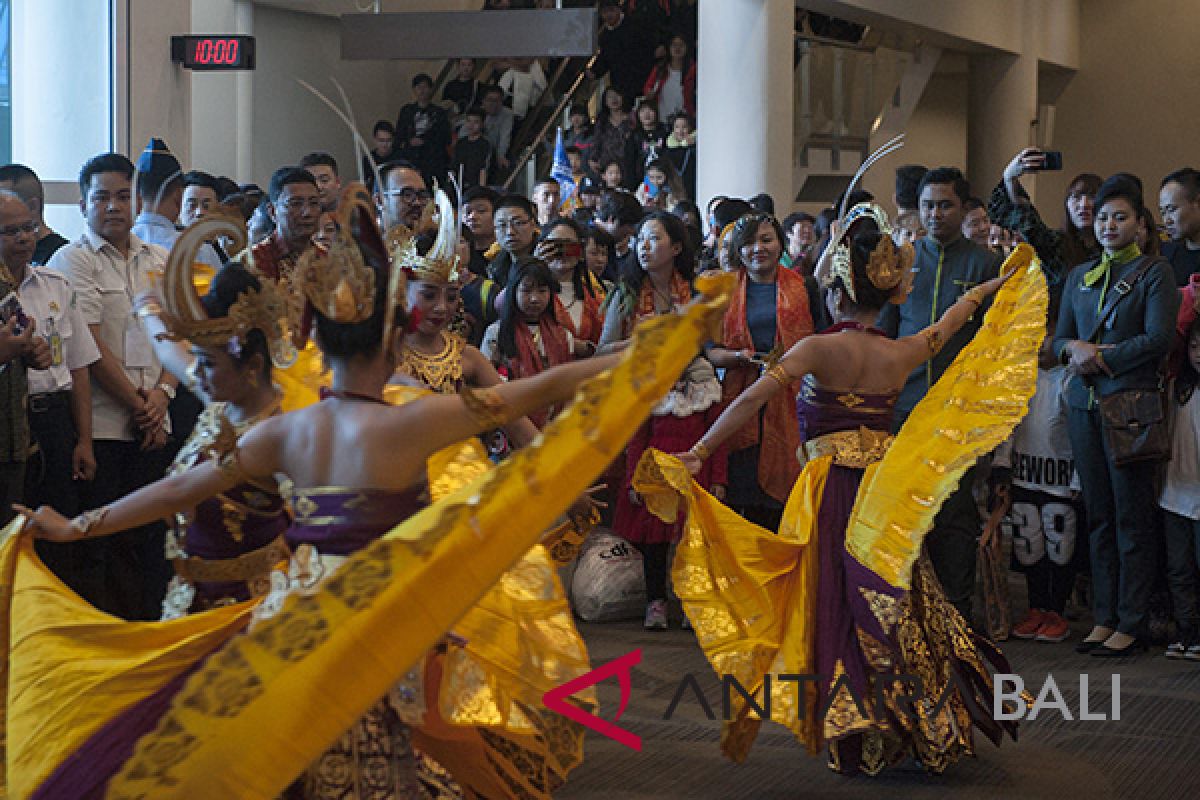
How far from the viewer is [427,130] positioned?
1281cm

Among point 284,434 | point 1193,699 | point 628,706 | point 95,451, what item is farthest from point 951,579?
point 284,434

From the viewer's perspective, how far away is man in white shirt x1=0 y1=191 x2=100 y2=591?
15.6ft

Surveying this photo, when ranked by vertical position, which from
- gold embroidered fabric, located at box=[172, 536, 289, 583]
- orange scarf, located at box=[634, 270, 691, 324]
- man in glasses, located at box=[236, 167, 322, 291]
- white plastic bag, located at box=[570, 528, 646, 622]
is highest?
man in glasses, located at box=[236, 167, 322, 291]

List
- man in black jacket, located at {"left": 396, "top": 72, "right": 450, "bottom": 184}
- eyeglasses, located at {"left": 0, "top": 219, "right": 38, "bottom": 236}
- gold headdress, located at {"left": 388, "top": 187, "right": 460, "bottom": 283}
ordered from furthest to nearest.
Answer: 1. man in black jacket, located at {"left": 396, "top": 72, "right": 450, "bottom": 184}
2. eyeglasses, located at {"left": 0, "top": 219, "right": 38, "bottom": 236}
3. gold headdress, located at {"left": 388, "top": 187, "right": 460, "bottom": 283}

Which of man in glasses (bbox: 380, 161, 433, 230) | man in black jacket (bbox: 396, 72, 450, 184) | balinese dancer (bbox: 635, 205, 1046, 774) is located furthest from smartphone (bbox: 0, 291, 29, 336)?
man in black jacket (bbox: 396, 72, 450, 184)

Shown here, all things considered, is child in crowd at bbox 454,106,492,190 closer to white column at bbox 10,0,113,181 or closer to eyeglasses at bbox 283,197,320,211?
white column at bbox 10,0,113,181

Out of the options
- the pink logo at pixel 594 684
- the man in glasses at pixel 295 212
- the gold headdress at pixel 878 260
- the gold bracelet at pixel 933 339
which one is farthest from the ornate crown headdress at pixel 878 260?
the man in glasses at pixel 295 212

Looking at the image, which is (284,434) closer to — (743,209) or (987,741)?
(987,741)

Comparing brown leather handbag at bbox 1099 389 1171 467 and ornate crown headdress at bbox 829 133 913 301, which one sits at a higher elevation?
ornate crown headdress at bbox 829 133 913 301

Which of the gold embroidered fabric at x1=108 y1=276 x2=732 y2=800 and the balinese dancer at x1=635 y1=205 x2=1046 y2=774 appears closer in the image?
the gold embroidered fabric at x1=108 y1=276 x2=732 y2=800

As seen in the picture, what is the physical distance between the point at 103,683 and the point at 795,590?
2117 mm

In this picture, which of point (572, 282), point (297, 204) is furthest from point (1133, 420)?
point (297, 204)

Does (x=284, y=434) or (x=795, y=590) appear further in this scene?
(x=795, y=590)

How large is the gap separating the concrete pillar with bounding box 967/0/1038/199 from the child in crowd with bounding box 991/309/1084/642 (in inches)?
365
